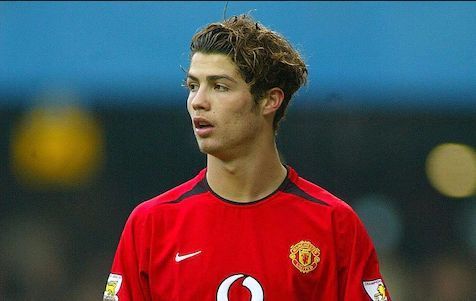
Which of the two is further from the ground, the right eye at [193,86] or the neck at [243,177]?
the right eye at [193,86]

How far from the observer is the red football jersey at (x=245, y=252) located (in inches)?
148

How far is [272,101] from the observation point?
3.94 metres

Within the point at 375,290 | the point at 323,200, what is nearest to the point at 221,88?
the point at 323,200

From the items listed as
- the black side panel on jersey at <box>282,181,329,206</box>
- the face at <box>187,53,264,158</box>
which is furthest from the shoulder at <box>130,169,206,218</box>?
the black side panel on jersey at <box>282,181,329,206</box>

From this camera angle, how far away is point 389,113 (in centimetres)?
622

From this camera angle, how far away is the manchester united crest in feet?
12.4

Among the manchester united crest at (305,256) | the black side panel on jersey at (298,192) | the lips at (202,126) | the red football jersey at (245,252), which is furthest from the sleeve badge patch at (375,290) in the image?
the lips at (202,126)

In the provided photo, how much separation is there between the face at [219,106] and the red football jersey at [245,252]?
24 cm

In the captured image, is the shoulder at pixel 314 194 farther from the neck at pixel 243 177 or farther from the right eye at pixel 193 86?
the right eye at pixel 193 86

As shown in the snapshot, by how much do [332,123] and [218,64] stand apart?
2.50m

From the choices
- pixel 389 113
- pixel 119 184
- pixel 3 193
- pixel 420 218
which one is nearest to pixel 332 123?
pixel 389 113

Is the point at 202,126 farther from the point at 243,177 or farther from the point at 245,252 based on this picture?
the point at 245,252

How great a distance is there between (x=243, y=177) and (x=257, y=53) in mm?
453

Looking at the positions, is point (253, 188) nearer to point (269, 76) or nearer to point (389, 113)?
point (269, 76)
